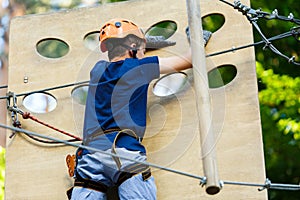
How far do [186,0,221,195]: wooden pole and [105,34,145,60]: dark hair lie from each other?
574 millimetres

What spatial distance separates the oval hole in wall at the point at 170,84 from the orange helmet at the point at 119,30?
0.32 m

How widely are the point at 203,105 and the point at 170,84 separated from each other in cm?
114

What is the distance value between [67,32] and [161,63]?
93 cm

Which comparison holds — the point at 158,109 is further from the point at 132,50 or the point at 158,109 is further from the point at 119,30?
the point at 119,30

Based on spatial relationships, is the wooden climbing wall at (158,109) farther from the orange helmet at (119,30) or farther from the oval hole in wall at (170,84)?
the orange helmet at (119,30)

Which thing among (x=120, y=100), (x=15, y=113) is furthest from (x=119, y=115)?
(x=15, y=113)

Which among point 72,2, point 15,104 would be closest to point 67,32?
point 15,104

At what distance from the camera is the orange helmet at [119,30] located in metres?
4.74

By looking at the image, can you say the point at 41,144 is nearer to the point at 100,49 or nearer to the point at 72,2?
the point at 100,49

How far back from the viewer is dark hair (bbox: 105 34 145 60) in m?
4.72

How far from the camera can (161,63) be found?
15.1ft

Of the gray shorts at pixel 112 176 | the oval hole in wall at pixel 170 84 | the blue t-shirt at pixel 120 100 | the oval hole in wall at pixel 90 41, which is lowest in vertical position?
the gray shorts at pixel 112 176

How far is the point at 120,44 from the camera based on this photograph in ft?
15.5

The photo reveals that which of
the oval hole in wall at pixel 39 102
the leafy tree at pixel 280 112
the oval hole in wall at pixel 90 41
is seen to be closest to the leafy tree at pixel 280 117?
the leafy tree at pixel 280 112
